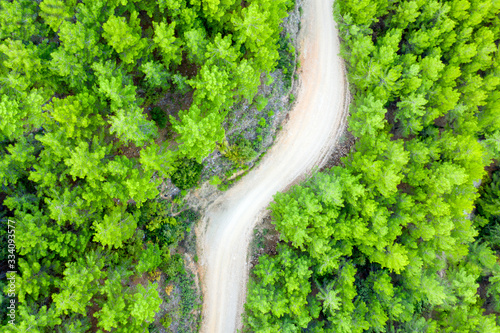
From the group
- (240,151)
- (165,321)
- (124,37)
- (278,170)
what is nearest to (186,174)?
(240,151)

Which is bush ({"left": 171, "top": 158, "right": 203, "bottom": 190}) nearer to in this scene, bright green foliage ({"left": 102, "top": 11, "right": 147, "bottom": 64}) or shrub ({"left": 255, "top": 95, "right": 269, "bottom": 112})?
shrub ({"left": 255, "top": 95, "right": 269, "bottom": 112})

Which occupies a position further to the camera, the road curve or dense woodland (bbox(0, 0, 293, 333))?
the road curve

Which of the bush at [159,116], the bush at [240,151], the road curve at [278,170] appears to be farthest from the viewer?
the road curve at [278,170]

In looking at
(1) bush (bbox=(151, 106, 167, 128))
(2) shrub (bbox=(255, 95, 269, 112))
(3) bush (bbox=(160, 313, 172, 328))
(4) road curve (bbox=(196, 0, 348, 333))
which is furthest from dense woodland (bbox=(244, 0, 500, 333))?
(1) bush (bbox=(151, 106, 167, 128))

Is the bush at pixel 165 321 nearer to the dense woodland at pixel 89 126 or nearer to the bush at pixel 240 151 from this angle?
the dense woodland at pixel 89 126

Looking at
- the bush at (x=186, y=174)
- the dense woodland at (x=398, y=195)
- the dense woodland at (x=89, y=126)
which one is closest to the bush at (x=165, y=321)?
the dense woodland at (x=89, y=126)
